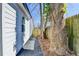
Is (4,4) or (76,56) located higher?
(4,4)

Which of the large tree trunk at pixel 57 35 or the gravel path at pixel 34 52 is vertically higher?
the large tree trunk at pixel 57 35

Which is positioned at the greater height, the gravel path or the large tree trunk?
the large tree trunk

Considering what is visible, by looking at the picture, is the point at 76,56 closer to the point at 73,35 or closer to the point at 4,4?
the point at 73,35

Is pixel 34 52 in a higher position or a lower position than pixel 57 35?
lower

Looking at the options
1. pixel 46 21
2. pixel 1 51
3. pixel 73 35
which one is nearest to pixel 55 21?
pixel 46 21

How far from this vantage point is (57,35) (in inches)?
120

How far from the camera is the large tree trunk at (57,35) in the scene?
3025 mm

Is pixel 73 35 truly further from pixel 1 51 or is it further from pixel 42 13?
pixel 1 51

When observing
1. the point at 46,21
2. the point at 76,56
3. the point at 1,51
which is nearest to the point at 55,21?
the point at 46,21

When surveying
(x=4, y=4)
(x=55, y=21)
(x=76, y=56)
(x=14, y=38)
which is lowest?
(x=76, y=56)

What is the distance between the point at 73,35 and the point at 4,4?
47.3 inches

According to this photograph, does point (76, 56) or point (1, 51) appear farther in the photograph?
point (76, 56)

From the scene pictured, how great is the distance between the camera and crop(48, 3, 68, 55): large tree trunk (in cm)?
303

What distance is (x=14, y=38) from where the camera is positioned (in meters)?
3.04
